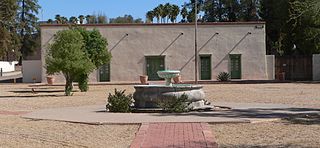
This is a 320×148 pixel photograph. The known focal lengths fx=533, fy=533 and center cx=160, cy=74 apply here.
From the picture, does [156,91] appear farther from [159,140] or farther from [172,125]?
[159,140]

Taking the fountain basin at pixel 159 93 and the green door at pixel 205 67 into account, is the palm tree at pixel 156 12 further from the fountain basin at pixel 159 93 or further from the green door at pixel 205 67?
the fountain basin at pixel 159 93

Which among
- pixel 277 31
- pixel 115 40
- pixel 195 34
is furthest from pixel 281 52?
pixel 115 40

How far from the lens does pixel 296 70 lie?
5181 cm

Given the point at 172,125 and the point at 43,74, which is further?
the point at 43,74

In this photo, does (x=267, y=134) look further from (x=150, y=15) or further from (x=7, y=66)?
(x=150, y=15)

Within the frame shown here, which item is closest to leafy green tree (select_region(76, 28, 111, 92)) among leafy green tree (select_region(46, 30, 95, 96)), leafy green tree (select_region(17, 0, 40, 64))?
leafy green tree (select_region(46, 30, 95, 96))

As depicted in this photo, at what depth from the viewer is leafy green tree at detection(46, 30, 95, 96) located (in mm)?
30297

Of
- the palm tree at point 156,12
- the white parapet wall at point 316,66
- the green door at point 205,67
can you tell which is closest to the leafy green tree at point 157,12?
the palm tree at point 156,12

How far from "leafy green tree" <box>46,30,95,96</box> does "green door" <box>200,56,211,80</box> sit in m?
20.3

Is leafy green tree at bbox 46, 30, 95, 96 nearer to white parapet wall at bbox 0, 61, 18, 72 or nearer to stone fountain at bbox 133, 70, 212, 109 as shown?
stone fountain at bbox 133, 70, 212, 109

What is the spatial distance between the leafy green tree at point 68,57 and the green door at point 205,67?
20.3 meters

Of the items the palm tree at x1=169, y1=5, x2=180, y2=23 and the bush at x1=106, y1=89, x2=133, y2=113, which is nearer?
the bush at x1=106, y1=89, x2=133, y2=113

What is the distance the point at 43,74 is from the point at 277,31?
85.5 feet

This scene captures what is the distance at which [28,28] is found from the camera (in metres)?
91.2
